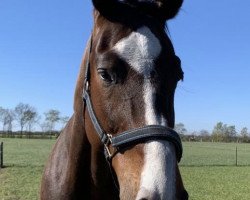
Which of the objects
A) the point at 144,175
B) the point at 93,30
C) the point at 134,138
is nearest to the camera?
the point at 144,175

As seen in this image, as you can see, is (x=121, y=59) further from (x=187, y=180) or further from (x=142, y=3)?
(x=187, y=180)

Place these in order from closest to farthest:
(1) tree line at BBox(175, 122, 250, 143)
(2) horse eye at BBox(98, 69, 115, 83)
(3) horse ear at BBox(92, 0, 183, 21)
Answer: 1. (2) horse eye at BBox(98, 69, 115, 83)
2. (3) horse ear at BBox(92, 0, 183, 21)
3. (1) tree line at BBox(175, 122, 250, 143)

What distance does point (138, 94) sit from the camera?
8.20ft

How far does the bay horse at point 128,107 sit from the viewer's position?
2295 millimetres

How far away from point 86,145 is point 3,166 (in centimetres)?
2415

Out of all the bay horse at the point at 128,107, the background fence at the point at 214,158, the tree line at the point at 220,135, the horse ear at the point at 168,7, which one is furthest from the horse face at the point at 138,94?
the tree line at the point at 220,135

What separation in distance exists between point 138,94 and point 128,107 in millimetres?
97

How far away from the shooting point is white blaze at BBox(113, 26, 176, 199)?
2.16 meters

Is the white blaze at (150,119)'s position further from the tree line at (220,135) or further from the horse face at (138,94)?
the tree line at (220,135)

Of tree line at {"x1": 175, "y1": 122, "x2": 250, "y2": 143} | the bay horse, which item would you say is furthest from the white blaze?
tree line at {"x1": 175, "y1": 122, "x2": 250, "y2": 143}

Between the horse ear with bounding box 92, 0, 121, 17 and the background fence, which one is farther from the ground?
the horse ear with bounding box 92, 0, 121, 17

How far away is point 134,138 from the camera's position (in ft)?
7.86

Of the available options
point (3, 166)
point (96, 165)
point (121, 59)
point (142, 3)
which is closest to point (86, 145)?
point (96, 165)

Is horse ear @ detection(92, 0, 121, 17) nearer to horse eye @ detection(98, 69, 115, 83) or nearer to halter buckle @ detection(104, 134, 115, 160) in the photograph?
horse eye @ detection(98, 69, 115, 83)
